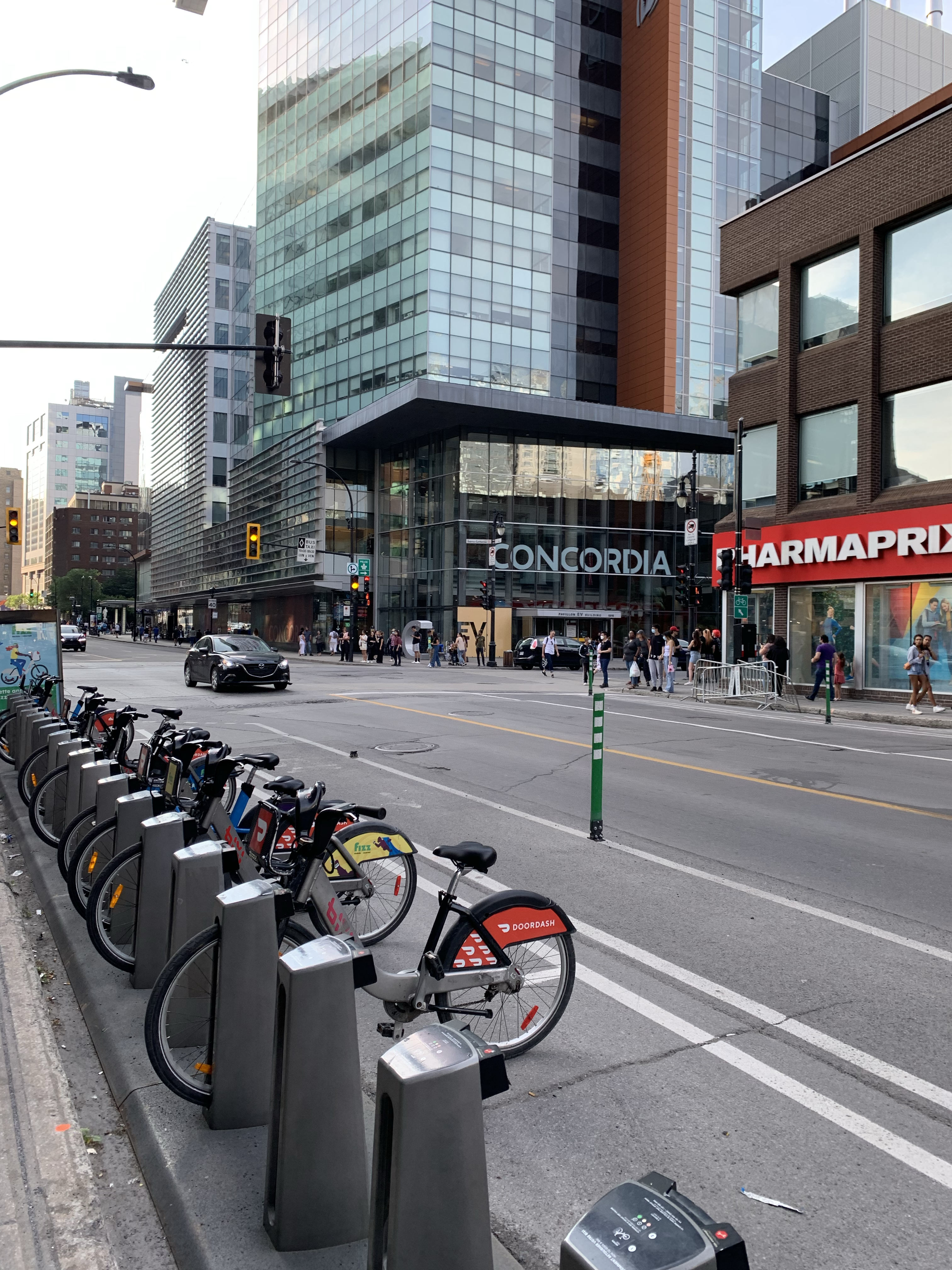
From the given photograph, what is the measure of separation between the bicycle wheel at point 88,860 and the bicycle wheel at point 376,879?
1467mm

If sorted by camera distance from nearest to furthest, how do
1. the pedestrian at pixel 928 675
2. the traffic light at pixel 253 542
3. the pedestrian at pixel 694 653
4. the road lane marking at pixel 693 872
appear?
the road lane marking at pixel 693 872
the pedestrian at pixel 928 675
the pedestrian at pixel 694 653
the traffic light at pixel 253 542

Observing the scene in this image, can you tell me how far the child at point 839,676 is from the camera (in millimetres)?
25203

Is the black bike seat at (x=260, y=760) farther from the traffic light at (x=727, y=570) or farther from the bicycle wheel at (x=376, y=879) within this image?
the traffic light at (x=727, y=570)

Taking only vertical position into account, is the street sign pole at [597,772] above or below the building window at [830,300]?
below

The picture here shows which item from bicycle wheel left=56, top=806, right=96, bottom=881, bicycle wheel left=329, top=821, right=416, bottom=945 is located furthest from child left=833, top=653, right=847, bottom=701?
bicycle wheel left=56, top=806, right=96, bottom=881

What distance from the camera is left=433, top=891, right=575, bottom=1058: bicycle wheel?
12.6 feet

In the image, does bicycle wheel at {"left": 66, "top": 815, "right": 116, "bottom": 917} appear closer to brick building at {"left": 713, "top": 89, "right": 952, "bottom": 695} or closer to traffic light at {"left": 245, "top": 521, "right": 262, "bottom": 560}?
brick building at {"left": 713, "top": 89, "right": 952, "bottom": 695}

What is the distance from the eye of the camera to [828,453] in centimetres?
2647

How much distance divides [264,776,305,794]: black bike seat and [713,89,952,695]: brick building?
71.1 feet

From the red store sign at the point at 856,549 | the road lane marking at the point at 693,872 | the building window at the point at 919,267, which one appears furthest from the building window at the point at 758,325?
the road lane marking at the point at 693,872

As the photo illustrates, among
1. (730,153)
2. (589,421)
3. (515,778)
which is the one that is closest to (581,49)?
(730,153)

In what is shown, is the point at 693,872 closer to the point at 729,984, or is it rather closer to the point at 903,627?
the point at 729,984

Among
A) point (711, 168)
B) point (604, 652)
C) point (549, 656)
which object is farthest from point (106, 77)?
point (711, 168)

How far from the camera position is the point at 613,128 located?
6153 centimetres
